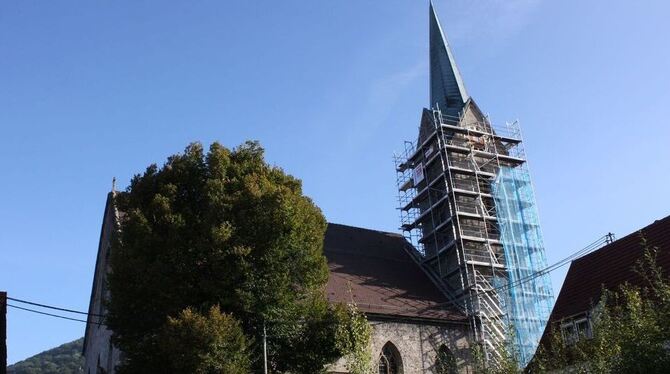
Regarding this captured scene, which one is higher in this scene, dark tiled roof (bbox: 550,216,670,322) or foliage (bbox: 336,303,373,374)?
dark tiled roof (bbox: 550,216,670,322)

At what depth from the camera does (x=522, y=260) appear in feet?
113

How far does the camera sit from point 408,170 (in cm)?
4069

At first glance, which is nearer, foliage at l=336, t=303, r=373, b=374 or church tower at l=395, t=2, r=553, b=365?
foliage at l=336, t=303, r=373, b=374

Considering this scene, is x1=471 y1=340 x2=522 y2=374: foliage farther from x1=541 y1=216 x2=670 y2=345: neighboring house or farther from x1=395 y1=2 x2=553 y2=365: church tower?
x1=395 y1=2 x2=553 y2=365: church tower

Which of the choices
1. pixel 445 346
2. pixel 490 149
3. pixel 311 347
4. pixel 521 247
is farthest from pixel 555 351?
pixel 490 149

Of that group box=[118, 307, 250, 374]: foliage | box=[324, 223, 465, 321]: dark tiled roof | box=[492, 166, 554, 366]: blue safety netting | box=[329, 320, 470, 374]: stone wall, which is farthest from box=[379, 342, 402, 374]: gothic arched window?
box=[118, 307, 250, 374]: foliage

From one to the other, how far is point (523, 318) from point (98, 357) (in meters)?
19.5

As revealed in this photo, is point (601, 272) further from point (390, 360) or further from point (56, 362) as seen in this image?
point (56, 362)

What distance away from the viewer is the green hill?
101m

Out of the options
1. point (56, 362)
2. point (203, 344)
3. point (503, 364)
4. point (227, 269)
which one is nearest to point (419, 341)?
point (227, 269)

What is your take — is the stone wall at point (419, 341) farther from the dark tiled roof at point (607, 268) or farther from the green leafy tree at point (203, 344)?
the green leafy tree at point (203, 344)

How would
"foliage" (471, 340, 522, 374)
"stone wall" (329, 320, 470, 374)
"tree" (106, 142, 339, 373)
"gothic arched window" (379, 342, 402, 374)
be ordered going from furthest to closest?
"stone wall" (329, 320, 470, 374) → "gothic arched window" (379, 342, 402, 374) → "tree" (106, 142, 339, 373) → "foliage" (471, 340, 522, 374)

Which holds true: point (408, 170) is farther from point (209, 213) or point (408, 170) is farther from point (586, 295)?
point (209, 213)

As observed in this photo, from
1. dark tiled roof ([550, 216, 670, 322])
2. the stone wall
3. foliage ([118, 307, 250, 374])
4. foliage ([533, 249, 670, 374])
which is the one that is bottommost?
foliage ([533, 249, 670, 374])
